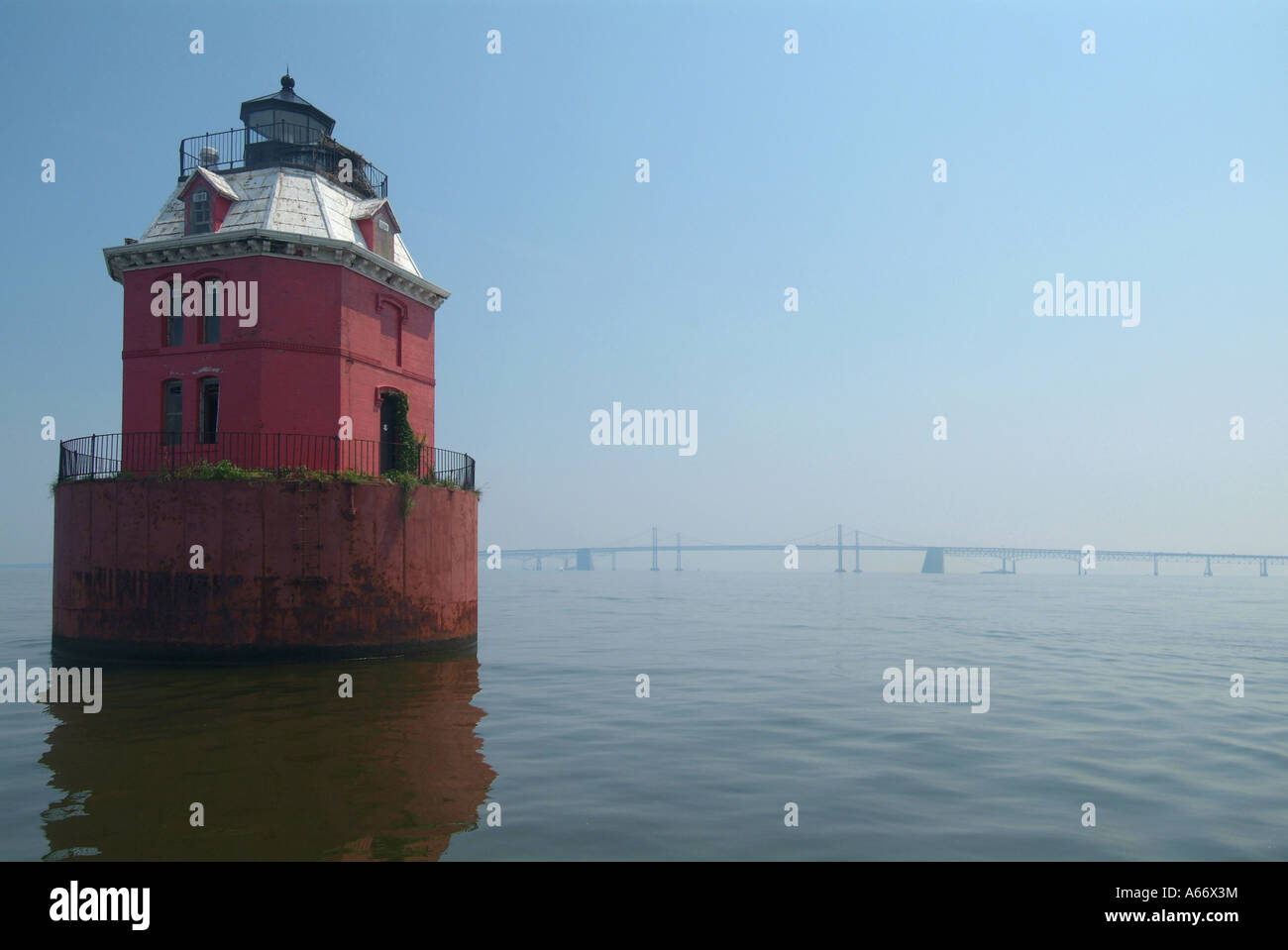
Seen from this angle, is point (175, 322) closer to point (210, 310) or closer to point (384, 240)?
point (210, 310)

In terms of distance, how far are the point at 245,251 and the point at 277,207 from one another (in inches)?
97.5

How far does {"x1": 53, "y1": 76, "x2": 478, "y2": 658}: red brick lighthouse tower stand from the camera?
21172mm

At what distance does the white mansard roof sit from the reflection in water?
12891 mm

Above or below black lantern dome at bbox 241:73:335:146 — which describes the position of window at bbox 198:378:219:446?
below

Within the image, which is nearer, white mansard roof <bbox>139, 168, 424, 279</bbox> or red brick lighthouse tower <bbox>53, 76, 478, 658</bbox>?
red brick lighthouse tower <bbox>53, 76, 478, 658</bbox>

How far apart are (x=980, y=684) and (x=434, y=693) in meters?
12.9

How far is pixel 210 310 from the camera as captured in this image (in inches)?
949

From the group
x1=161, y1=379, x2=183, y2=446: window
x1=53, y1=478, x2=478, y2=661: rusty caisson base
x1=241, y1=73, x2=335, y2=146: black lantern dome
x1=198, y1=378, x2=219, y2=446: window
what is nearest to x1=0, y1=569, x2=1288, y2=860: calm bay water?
x1=53, y1=478, x2=478, y2=661: rusty caisson base

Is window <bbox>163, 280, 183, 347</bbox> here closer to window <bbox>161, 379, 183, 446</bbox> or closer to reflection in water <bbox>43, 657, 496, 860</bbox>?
window <bbox>161, 379, 183, 446</bbox>

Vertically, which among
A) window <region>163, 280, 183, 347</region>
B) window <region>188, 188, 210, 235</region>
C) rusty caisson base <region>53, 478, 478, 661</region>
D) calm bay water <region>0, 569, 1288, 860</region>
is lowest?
calm bay water <region>0, 569, 1288, 860</region>

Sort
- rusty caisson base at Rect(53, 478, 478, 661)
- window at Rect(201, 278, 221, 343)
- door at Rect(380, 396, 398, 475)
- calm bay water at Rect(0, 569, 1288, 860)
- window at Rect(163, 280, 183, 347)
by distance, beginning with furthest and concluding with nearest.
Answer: door at Rect(380, 396, 398, 475) → window at Rect(163, 280, 183, 347) → window at Rect(201, 278, 221, 343) → rusty caisson base at Rect(53, 478, 478, 661) → calm bay water at Rect(0, 569, 1288, 860)
